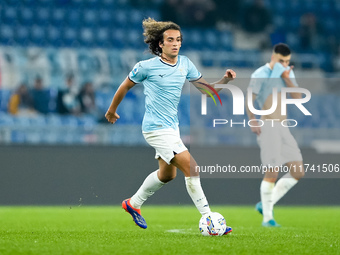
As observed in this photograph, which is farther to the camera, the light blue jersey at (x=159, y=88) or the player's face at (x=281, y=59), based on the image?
the player's face at (x=281, y=59)

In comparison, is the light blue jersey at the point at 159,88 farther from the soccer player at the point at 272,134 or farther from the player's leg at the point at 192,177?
the soccer player at the point at 272,134

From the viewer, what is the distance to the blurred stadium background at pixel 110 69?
1267 centimetres

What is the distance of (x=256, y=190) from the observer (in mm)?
13242

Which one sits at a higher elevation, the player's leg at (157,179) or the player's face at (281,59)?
the player's face at (281,59)

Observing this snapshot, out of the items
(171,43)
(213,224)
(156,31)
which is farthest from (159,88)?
(213,224)

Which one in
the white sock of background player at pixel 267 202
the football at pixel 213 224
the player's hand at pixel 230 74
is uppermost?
the player's hand at pixel 230 74

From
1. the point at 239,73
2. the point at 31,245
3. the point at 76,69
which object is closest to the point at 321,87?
the point at 239,73

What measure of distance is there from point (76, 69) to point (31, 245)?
9.78 m

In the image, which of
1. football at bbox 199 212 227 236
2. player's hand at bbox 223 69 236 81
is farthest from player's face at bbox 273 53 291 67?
football at bbox 199 212 227 236

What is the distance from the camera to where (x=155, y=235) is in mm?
6715

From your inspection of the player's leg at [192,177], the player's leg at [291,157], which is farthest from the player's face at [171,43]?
the player's leg at [291,157]

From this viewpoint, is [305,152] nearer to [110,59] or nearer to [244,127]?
[244,127]

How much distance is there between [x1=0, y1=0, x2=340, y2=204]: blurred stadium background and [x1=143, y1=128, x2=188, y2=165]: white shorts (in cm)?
302

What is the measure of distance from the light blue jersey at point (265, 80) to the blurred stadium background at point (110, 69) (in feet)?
5.57
